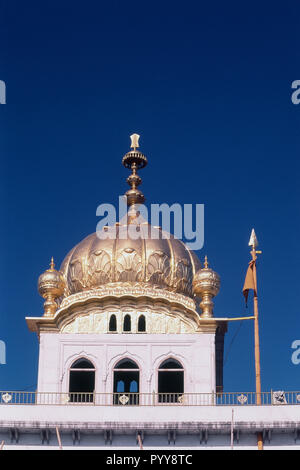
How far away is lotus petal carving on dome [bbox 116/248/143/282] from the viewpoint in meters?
49.1

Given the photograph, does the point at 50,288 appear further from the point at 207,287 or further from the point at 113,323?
the point at 207,287

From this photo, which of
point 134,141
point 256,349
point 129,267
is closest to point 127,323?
point 129,267

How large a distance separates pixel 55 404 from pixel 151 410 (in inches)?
140

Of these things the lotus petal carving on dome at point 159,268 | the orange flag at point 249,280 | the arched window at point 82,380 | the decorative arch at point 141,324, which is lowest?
the arched window at point 82,380

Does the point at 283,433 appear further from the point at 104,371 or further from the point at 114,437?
the point at 104,371

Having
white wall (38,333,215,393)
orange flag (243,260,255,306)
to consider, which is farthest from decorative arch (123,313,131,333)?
orange flag (243,260,255,306)

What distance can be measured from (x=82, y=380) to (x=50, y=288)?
13.4 ft

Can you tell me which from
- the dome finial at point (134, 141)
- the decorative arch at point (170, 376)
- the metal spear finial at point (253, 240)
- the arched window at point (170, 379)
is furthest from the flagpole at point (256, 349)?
the dome finial at point (134, 141)

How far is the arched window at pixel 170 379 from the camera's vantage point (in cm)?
4638

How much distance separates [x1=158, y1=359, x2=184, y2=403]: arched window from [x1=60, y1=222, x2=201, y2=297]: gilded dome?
3803 mm

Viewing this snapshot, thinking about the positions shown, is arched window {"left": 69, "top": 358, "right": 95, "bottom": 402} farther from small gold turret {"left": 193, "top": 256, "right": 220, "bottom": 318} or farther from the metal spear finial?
the metal spear finial

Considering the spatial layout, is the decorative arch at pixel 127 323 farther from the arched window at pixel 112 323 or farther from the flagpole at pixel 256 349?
the flagpole at pixel 256 349
